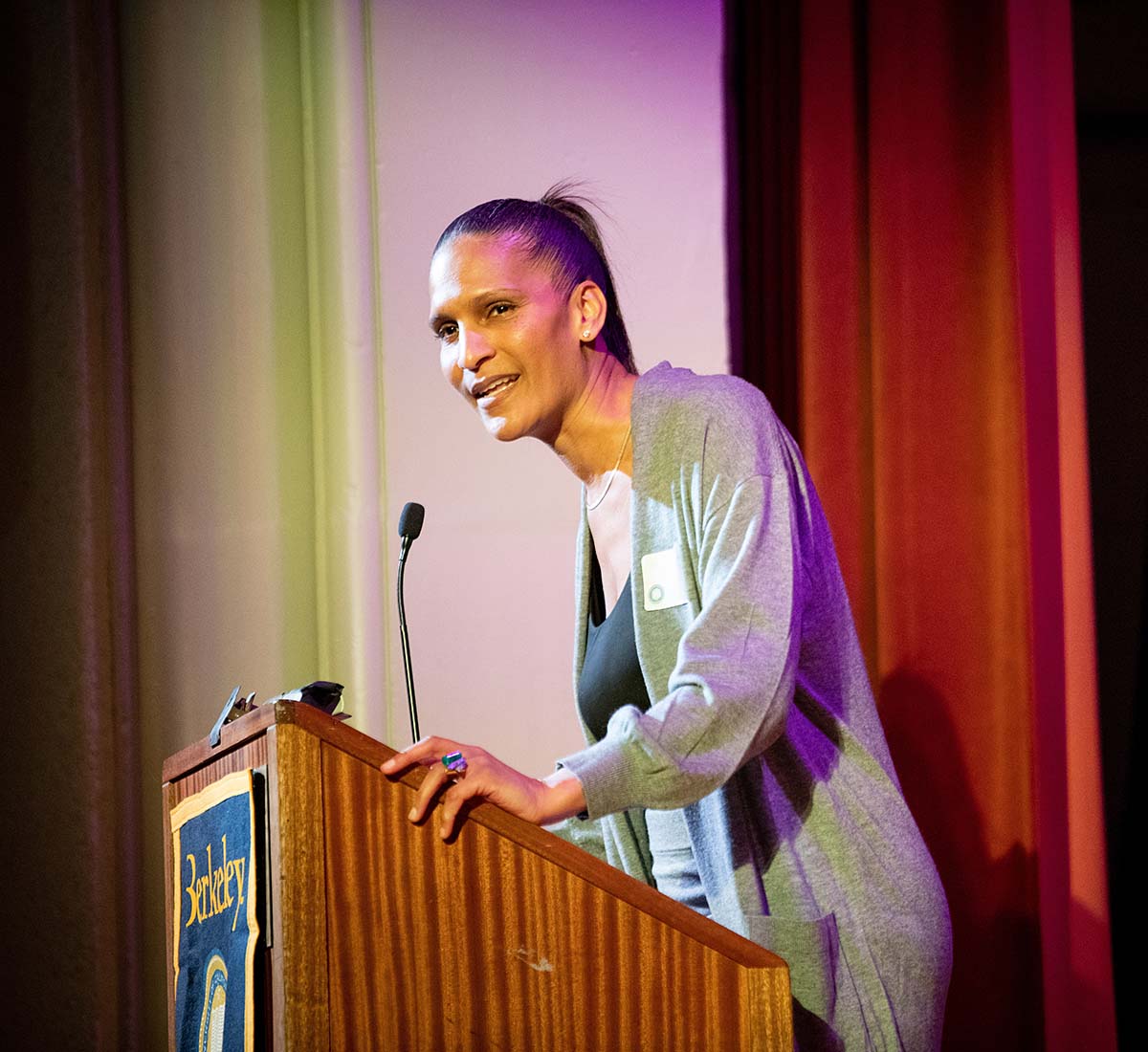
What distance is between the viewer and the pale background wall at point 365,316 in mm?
2729

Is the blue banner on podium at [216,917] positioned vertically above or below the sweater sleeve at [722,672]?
below

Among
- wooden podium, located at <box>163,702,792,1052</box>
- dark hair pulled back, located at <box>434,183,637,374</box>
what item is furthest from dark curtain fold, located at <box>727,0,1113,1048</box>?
wooden podium, located at <box>163,702,792,1052</box>

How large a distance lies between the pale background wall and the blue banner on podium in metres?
1.41

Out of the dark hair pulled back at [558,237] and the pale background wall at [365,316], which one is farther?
the pale background wall at [365,316]

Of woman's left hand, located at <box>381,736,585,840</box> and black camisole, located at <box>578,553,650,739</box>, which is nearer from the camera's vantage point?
woman's left hand, located at <box>381,736,585,840</box>

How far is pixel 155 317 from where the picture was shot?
2.77 meters

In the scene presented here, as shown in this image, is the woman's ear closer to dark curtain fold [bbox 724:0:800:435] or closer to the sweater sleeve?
the sweater sleeve

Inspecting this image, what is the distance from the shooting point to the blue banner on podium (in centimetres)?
107

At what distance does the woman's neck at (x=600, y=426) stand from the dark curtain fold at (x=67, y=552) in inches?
49.7

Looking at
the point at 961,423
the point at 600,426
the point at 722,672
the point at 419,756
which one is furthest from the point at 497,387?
the point at 961,423

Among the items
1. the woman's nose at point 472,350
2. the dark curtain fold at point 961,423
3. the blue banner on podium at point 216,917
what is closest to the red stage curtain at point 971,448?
the dark curtain fold at point 961,423

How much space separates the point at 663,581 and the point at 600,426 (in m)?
0.31

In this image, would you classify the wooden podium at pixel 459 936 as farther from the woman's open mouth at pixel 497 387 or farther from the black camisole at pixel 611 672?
the woman's open mouth at pixel 497 387

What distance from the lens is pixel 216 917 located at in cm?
117
